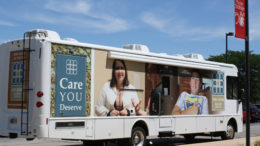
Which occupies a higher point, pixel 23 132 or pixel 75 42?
pixel 75 42

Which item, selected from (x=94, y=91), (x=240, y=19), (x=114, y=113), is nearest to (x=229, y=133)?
(x=114, y=113)

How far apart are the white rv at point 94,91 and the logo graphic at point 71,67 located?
0.03 metres

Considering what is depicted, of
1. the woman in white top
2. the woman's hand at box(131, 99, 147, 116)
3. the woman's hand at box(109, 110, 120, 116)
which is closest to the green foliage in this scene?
the woman's hand at box(131, 99, 147, 116)

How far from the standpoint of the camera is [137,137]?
1284 centimetres

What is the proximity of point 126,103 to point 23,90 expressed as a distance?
3.25 m

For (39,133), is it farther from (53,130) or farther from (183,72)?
(183,72)

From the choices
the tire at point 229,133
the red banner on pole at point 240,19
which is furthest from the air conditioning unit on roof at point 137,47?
the tire at point 229,133

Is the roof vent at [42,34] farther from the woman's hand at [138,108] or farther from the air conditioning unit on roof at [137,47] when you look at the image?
the woman's hand at [138,108]

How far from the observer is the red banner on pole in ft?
35.4

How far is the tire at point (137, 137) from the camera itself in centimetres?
1266

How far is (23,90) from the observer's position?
35.2ft

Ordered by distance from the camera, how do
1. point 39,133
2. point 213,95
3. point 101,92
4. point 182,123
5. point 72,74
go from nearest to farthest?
point 39,133 → point 72,74 → point 101,92 → point 182,123 → point 213,95

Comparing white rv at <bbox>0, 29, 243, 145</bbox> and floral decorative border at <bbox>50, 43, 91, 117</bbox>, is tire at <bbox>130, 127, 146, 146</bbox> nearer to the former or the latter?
white rv at <bbox>0, 29, 243, 145</bbox>

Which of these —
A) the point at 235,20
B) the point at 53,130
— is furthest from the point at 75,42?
the point at 235,20
